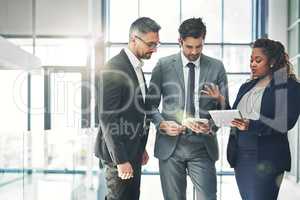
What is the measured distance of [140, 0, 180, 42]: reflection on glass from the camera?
16.5 ft

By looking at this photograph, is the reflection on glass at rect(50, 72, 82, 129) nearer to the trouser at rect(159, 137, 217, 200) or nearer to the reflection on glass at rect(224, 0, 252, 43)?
the reflection on glass at rect(224, 0, 252, 43)

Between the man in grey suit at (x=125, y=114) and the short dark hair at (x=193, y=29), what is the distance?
29cm

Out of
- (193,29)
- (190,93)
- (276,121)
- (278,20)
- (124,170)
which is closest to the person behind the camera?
(124,170)

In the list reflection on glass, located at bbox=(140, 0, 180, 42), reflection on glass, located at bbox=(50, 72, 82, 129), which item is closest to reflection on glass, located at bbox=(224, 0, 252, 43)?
reflection on glass, located at bbox=(140, 0, 180, 42)

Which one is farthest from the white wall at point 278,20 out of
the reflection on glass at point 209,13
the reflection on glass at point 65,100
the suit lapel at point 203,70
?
the suit lapel at point 203,70

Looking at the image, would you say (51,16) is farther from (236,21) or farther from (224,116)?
(224,116)

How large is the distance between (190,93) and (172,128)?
0.26 meters

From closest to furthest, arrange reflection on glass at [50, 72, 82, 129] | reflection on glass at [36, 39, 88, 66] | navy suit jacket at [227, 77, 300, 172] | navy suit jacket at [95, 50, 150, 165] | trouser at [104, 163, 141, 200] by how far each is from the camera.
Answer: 1. navy suit jacket at [95, 50, 150, 165]
2. trouser at [104, 163, 141, 200]
3. navy suit jacket at [227, 77, 300, 172]
4. reflection on glass at [50, 72, 82, 129]
5. reflection on glass at [36, 39, 88, 66]

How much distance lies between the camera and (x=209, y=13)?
5.06 m

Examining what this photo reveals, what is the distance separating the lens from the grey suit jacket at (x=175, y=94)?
230 cm

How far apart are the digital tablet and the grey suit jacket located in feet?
0.47

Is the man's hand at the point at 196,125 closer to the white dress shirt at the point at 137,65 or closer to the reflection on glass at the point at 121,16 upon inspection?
the white dress shirt at the point at 137,65

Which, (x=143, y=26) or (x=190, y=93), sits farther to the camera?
(x=190, y=93)

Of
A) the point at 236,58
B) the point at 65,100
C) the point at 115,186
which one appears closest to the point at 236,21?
the point at 236,58
